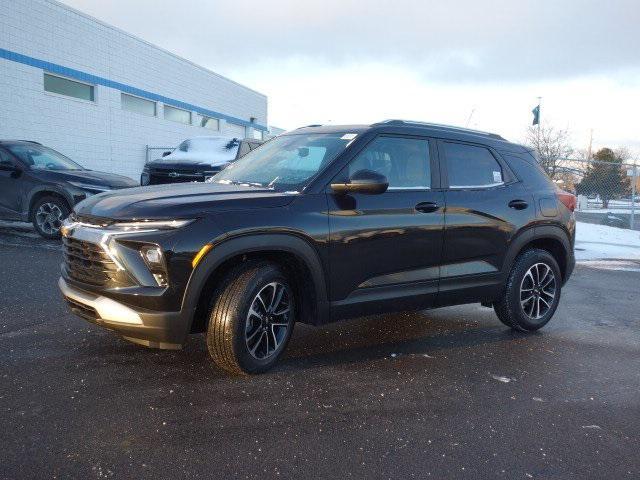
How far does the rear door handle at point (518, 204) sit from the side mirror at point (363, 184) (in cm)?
163

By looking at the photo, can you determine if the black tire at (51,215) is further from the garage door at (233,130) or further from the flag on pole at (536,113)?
the garage door at (233,130)

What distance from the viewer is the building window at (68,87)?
1625cm

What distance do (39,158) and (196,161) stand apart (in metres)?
3.25

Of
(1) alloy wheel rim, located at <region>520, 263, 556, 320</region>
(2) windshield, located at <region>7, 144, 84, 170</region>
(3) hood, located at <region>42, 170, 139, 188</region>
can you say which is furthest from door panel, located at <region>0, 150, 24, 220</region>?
(1) alloy wheel rim, located at <region>520, 263, 556, 320</region>

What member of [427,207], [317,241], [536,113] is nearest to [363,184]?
[317,241]

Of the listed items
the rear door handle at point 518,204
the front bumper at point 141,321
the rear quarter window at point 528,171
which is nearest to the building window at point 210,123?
the rear quarter window at point 528,171

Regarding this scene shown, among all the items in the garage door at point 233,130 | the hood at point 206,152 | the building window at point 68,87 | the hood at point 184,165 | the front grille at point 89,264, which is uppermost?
the building window at point 68,87

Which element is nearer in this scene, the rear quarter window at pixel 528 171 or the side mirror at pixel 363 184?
the side mirror at pixel 363 184

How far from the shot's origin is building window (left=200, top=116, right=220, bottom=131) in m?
25.7

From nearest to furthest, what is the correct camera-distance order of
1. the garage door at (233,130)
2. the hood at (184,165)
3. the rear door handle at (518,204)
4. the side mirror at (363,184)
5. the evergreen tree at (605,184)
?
the side mirror at (363,184) → the rear door handle at (518,204) → the hood at (184,165) → the evergreen tree at (605,184) → the garage door at (233,130)

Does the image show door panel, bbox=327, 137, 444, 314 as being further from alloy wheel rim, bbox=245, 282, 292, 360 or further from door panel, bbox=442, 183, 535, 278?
alloy wheel rim, bbox=245, 282, 292, 360

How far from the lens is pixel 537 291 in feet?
17.8

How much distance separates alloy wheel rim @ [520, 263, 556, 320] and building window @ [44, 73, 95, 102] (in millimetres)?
15020

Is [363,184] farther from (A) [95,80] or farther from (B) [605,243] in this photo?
(A) [95,80]
